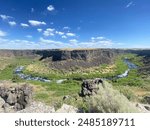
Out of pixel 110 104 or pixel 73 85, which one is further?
pixel 73 85

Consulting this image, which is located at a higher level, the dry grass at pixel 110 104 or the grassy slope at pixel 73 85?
the dry grass at pixel 110 104

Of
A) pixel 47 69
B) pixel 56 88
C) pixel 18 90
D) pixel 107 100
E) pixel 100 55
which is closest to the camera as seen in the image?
pixel 107 100

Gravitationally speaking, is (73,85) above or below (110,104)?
below

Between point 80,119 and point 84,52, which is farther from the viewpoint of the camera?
point 84,52

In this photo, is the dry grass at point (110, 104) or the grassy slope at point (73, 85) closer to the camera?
the dry grass at point (110, 104)

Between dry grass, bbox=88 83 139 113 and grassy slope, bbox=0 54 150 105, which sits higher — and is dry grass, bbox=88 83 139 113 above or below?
above

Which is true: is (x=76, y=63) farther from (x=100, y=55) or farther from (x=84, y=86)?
(x=84, y=86)

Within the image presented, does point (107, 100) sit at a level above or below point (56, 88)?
above

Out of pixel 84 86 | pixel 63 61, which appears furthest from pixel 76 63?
pixel 84 86

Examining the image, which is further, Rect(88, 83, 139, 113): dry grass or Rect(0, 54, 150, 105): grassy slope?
Rect(0, 54, 150, 105): grassy slope

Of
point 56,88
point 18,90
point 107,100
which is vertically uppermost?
point 107,100

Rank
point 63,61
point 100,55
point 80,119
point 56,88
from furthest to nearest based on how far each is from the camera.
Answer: point 100,55
point 63,61
point 56,88
point 80,119
